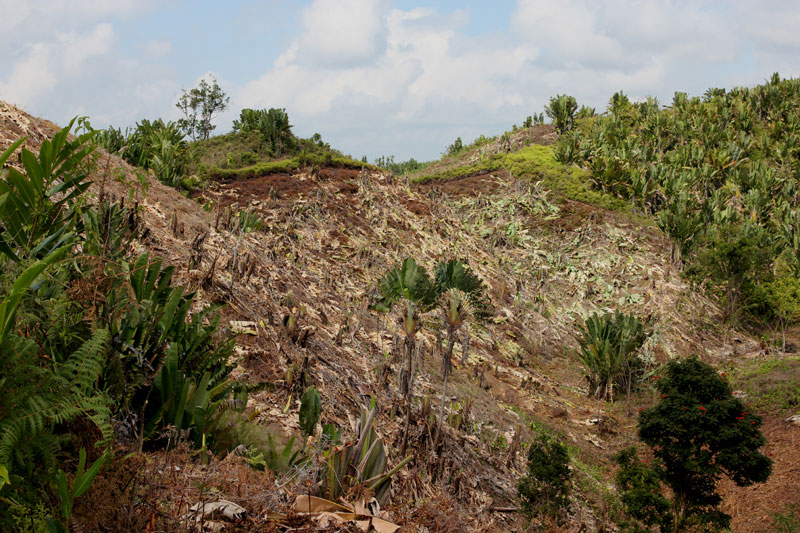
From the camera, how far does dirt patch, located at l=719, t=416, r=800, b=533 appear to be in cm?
1020

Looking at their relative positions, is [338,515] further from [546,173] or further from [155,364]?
[546,173]

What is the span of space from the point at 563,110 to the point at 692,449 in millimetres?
28976

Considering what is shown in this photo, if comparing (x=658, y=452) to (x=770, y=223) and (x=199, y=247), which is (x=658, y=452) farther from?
(x=770, y=223)

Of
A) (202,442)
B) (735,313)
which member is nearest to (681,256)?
(735,313)

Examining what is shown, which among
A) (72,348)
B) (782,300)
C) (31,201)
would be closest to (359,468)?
(72,348)

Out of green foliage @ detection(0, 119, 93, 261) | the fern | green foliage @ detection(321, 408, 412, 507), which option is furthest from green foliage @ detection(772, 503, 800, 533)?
green foliage @ detection(0, 119, 93, 261)

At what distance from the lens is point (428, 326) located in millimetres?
11375

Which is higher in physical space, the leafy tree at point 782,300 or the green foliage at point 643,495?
the leafy tree at point 782,300

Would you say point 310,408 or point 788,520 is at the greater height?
point 310,408

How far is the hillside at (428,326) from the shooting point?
143 inches

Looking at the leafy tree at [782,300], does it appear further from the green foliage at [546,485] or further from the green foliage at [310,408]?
the green foliage at [310,408]

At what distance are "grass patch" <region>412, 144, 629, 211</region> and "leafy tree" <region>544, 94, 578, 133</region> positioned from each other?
4752 mm

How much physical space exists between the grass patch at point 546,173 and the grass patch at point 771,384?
33.4ft

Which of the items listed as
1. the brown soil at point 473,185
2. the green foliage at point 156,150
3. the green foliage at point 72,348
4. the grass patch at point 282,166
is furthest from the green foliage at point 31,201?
the brown soil at point 473,185
